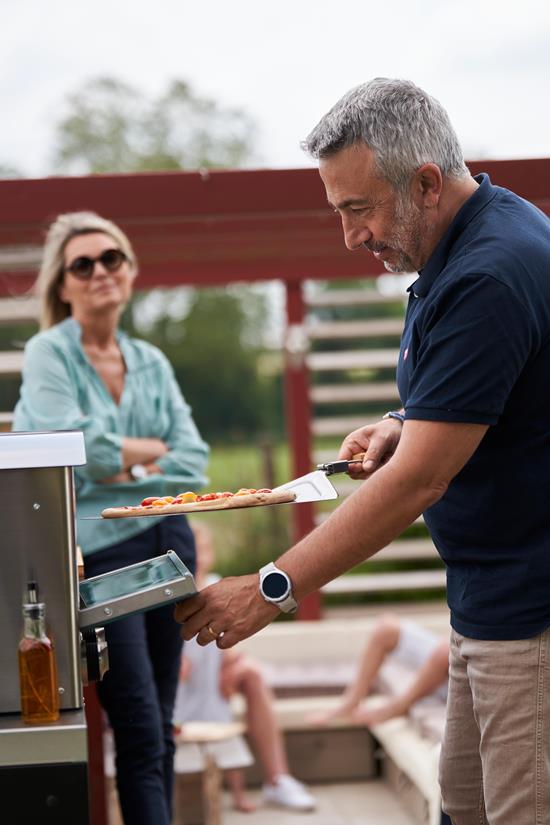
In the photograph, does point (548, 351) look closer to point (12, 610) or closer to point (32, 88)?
point (12, 610)

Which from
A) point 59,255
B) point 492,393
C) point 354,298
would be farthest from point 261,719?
point 492,393

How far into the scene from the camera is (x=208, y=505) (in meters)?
2.15

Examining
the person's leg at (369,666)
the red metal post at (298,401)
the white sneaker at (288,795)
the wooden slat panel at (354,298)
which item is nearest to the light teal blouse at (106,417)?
the white sneaker at (288,795)

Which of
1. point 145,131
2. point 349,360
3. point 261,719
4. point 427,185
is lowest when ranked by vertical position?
point 261,719

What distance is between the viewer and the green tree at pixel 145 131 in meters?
24.1

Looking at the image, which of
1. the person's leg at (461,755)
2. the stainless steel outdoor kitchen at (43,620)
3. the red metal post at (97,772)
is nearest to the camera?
the stainless steel outdoor kitchen at (43,620)

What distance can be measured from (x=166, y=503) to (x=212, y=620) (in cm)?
26

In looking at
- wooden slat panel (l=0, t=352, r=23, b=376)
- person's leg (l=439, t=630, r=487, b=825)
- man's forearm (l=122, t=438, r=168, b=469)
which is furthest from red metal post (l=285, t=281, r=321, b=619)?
person's leg (l=439, t=630, r=487, b=825)

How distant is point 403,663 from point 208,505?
3641 millimetres

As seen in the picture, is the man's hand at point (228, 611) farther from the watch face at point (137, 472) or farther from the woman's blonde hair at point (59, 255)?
the woman's blonde hair at point (59, 255)

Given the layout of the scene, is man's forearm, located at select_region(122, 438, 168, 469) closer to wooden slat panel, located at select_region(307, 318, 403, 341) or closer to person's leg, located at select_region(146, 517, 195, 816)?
person's leg, located at select_region(146, 517, 195, 816)

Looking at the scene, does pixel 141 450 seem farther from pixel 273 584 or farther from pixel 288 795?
pixel 288 795

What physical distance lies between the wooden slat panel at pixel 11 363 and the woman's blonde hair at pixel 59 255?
2.46 feet

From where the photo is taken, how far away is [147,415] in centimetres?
337
